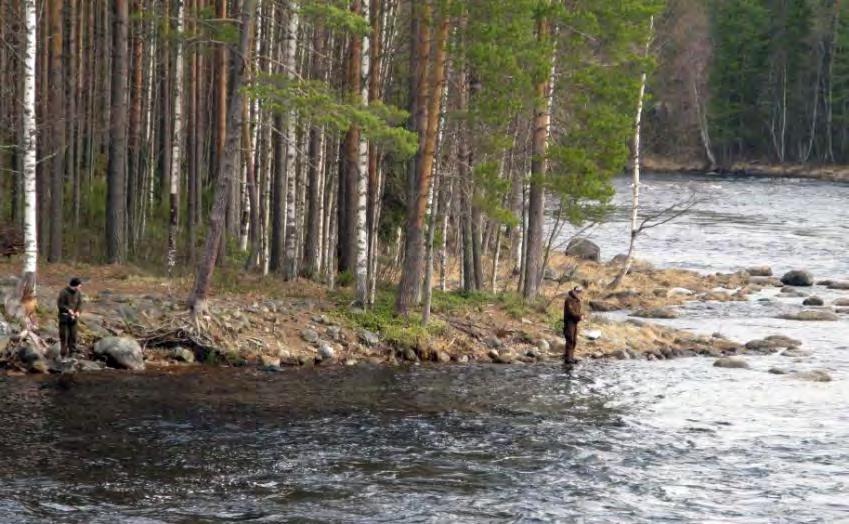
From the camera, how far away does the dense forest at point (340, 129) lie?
23016 mm

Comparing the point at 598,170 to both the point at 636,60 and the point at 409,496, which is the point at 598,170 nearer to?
the point at 636,60

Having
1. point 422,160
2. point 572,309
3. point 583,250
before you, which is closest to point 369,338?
point 422,160

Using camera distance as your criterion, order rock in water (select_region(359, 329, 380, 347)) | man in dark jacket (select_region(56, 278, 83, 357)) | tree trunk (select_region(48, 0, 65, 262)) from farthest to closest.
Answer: tree trunk (select_region(48, 0, 65, 262)) → rock in water (select_region(359, 329, 380, 347)) → man in dark jacket (select_region(56, 278, 83, 357))

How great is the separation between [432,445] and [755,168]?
87.3 meters

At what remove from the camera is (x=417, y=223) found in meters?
25.3

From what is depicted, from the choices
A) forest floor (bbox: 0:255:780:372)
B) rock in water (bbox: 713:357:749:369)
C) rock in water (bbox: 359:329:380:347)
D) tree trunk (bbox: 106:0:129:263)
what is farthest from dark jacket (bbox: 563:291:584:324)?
tree trunk (bbox: 106:0:129:263)

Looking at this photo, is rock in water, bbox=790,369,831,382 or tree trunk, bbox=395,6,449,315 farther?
tree trunk, bbox=395,6,449,315

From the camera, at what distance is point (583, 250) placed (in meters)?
46.2

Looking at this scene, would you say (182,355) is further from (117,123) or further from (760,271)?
(760,271)

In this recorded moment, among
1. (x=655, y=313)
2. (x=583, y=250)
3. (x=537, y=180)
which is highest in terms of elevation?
(x=537, y=180)

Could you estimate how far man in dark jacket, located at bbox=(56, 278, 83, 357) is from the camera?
2017 cm

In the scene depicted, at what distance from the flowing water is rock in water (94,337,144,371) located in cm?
45

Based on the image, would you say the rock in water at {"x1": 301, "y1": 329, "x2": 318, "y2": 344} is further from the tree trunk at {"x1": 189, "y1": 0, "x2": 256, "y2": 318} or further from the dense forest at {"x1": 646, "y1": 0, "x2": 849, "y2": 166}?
the dense forest at {"x1": 646, "y1": 0, "x2": 849, "y2": 166}

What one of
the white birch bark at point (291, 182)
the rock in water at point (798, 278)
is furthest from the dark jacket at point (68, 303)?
the rock in water at point (798, 278)
